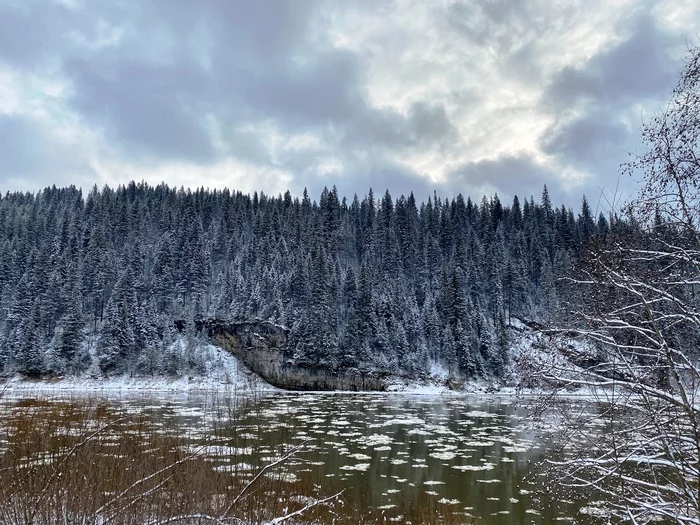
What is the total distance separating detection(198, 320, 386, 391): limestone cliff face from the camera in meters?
65.2

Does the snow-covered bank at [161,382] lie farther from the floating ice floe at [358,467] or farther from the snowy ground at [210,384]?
the floating ice floe at [358,467]

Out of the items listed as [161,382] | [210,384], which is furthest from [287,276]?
[161,382]

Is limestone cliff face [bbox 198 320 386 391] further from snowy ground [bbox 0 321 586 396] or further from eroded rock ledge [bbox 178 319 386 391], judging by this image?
snowy ground [bbox 0 321 586 396]

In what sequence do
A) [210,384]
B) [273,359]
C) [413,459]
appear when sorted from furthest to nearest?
[273,359]
[210,384]
[413,459]

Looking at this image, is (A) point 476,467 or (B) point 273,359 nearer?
(A) point 476,467

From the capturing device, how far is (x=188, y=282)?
88.4 meters

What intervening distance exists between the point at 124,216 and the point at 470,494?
11267 centimetres

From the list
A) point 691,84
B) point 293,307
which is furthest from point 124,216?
point 691,84

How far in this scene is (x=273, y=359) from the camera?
70312 mm

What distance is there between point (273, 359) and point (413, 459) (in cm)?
5299

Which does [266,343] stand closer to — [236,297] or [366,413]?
[236,297]

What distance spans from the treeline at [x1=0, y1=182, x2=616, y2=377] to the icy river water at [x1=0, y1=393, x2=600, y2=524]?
1394 inches

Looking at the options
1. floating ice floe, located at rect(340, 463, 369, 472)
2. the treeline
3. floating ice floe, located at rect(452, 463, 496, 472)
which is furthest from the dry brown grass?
the treeline

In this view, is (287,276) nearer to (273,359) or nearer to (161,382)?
(273,359)
